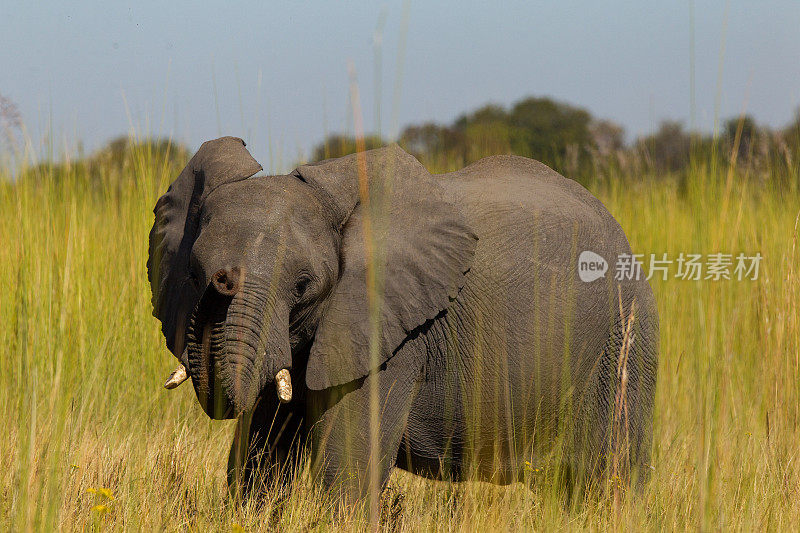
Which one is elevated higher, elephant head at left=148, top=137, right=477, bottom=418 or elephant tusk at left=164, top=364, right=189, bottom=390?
elephant head at left=148, top=137, right=477, bottom=418

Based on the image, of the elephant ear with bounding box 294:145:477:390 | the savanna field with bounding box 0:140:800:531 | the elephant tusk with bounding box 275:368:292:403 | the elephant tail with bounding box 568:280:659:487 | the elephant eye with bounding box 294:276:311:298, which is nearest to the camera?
the savanna field with bounding box 0:140:800:531

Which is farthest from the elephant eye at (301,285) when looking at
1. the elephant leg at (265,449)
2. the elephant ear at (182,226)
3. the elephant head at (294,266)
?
the elephant leg at (265,449)

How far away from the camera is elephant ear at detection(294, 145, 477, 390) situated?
10.5ft

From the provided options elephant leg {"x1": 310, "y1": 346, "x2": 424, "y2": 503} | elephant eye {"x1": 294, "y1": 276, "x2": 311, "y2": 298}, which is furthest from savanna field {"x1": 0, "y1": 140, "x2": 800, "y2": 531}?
elephant eye {"x1": 294, "y1": 276, "x2": 311, "y2": 298}

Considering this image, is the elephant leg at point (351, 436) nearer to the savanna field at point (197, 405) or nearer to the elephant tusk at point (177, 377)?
the savanna field at point (197, 405)

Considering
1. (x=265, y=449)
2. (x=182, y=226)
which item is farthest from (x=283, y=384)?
(x=182, y=226)

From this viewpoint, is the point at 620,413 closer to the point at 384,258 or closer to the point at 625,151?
the point at 384,258

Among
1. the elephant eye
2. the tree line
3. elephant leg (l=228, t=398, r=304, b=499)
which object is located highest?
the tree line

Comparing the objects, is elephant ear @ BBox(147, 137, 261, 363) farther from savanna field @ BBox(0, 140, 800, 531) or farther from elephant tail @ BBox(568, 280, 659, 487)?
elephant tail @ BBox(568, 280, 659, 487)

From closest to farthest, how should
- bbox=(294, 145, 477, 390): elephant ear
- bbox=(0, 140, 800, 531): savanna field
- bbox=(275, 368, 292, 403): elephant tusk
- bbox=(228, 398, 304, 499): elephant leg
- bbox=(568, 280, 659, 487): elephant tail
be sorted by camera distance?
bbox=(0, 140, 800, 531): savanna field → bbox=(275, 368, 292, 403): elephant tusk → bbox=(294, 145, 477, 390): elephant ear → bbox=(228, 398, 304, 499): elephant leg → bbox=(568, 280, 659, 487): elephant tail

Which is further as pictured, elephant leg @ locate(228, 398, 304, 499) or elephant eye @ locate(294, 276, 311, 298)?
elephant leg @ locate(228, 398, 304, 499)

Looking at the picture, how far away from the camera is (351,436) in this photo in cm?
319

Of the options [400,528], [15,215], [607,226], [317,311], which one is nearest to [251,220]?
[317,311]

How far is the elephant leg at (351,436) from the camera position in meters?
3.20
